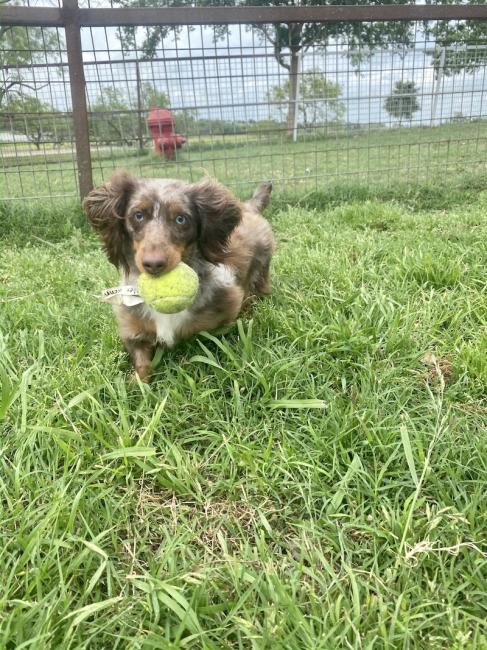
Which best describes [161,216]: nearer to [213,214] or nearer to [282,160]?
[213,214]

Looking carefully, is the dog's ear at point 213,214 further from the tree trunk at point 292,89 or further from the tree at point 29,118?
the tree trunk at point 292,89

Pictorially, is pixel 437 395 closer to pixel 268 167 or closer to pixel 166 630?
pixel 166 630

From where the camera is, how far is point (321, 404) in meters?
1.65

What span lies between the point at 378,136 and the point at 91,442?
18.3 feet

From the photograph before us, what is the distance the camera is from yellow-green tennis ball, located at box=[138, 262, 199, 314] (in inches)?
71.9

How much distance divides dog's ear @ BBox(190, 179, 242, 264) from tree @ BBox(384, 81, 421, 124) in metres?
4.10

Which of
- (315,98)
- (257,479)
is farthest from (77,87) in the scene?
(257,479)

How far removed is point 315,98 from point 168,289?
4.47 metres

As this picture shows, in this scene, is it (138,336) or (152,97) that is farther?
(152,97)

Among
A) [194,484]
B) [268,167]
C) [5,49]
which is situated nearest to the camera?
[194,484]

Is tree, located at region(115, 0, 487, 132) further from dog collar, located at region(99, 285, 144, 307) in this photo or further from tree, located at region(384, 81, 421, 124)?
dog collar, located at region(99, 285, 144, 307)

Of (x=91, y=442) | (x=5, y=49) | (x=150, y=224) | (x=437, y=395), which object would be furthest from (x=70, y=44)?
(x=437, y=395)

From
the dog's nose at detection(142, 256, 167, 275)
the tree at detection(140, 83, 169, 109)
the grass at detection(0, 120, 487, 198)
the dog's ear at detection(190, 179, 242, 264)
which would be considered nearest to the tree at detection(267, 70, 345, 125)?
the grass at detection(0, 120, 487, 198)

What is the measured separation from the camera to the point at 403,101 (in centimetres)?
568
